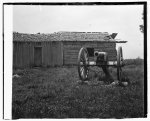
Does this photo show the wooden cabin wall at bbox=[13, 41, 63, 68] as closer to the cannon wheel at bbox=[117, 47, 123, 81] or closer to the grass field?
the grass field

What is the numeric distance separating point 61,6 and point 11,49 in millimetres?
649

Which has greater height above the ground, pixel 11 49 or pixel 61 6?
pixel 61 6

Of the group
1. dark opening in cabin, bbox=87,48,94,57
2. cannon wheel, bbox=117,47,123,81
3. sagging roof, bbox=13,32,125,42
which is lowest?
cannon wheel, bbox=117,47,123,81

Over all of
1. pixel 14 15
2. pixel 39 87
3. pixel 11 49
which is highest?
pixel 14 15

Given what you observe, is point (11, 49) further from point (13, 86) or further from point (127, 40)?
point (127, 40)

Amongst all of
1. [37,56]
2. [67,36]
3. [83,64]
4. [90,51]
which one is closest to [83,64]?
[83,64]

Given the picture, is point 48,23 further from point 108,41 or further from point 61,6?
point 108,41

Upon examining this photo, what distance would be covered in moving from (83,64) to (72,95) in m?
0.37

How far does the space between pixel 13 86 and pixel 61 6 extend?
3.02 ft

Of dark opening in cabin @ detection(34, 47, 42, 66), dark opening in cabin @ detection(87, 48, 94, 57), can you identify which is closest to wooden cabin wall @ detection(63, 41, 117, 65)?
dark opening in cabin @ detection(87, 48, 94, 57)

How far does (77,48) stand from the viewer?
17.3 feet

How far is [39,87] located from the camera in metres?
5.20

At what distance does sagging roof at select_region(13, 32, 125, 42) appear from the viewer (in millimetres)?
5156

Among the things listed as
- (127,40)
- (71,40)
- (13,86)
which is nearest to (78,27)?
(71,40)
